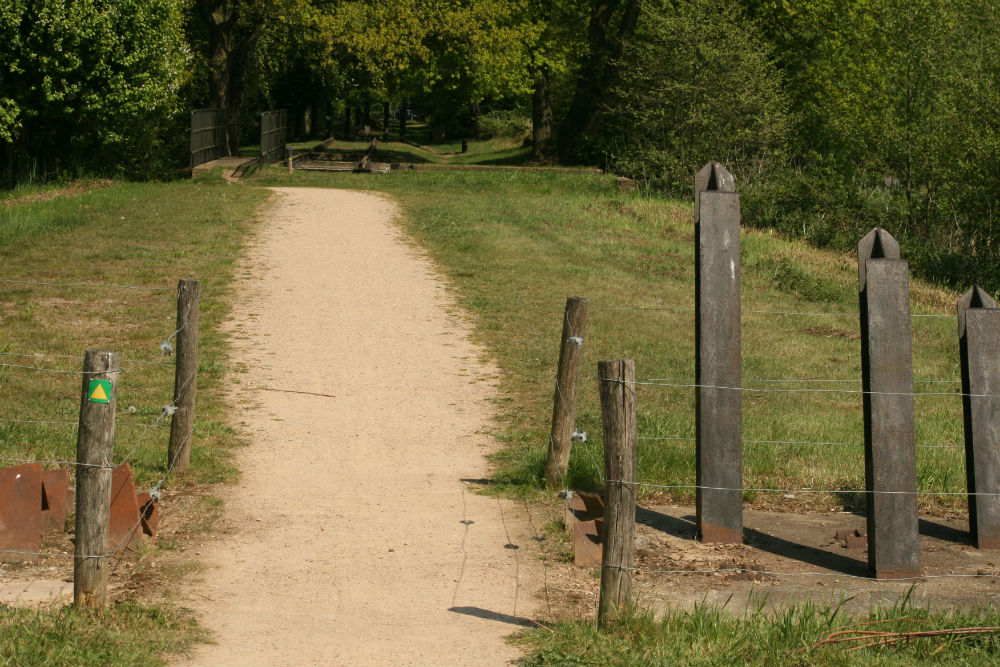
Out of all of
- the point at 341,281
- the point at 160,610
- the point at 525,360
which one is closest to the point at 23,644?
the point at 160,610

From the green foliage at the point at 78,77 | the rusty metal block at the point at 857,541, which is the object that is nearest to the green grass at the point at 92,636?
the rusty metal block at the point at 857,541

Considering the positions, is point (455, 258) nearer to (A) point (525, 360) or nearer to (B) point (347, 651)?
(A) point (525, 360)

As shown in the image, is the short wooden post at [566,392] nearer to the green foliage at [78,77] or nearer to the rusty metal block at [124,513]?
the rusty metal block at [124,513]

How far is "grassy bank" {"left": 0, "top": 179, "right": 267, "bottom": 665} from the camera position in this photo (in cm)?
554

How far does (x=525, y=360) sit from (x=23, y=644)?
24.7 feet

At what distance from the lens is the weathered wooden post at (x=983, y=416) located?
23.6 feet

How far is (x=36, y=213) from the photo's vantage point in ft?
68.5

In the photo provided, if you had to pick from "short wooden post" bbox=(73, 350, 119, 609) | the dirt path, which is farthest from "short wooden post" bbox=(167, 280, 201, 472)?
"short wooden post" bbox=(73, 350, 119, 609)

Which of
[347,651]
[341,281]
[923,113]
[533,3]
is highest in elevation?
[533,3]

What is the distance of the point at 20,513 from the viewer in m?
6.72

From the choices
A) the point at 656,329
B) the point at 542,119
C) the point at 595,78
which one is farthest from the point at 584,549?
the point at 542,119

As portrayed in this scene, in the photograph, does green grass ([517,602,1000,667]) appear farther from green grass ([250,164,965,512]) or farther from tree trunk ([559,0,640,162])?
tree trunk ([559,0,640,162])

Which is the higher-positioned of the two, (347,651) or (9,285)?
(9,285)

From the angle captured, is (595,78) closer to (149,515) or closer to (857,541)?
(857,541)
